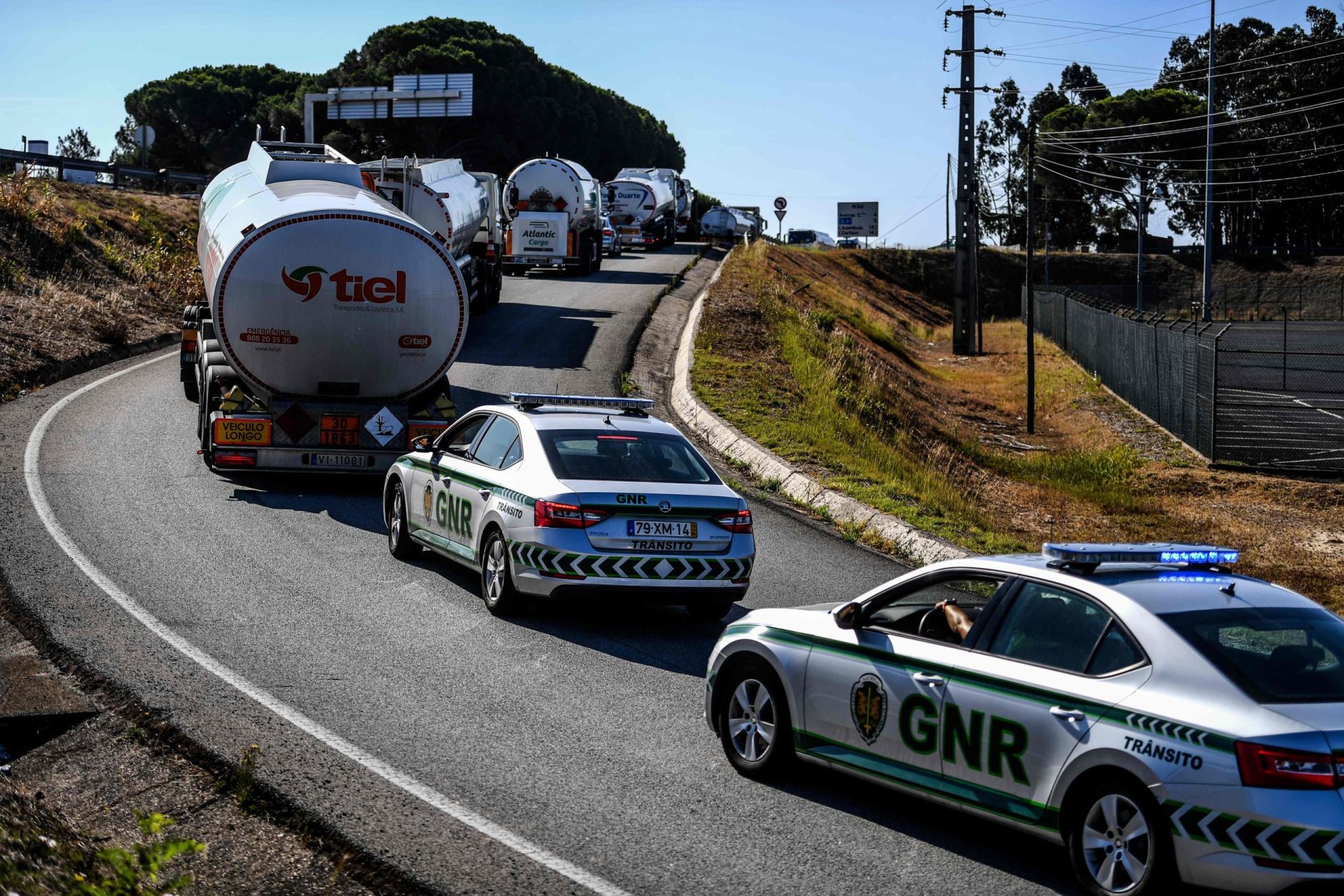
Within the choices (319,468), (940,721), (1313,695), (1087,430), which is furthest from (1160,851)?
(1087,430)

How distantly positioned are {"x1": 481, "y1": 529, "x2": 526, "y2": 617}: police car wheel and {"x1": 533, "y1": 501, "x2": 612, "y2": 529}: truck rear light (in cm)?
56

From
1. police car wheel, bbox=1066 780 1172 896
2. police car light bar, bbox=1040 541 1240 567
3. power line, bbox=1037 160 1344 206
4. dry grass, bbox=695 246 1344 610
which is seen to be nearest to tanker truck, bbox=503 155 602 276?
dry grass, bbox=695 246 1344 610

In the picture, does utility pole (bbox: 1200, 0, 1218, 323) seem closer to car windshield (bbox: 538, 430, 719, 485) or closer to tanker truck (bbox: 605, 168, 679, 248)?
tanker truck (bbox: 605, 168, 679, 248)

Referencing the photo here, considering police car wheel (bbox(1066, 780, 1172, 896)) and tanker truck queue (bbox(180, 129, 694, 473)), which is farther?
tanker truck queue (bbox(180, 129, 694, 473))

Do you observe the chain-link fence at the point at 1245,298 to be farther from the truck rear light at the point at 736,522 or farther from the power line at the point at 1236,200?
the truck rear light at the point at 736,522

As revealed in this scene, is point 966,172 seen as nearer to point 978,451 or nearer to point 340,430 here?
point 978,451

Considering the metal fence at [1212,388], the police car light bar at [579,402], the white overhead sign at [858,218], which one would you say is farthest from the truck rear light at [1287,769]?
the white overhead sign at [858,218]

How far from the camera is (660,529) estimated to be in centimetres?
1074

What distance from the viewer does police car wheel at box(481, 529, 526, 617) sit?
36.2 feet

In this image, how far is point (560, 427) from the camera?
11.6 metres

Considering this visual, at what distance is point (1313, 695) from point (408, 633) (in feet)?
21.7

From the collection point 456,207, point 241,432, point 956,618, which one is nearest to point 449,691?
point 956,618

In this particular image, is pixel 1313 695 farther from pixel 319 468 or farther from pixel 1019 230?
pixel 1019 230

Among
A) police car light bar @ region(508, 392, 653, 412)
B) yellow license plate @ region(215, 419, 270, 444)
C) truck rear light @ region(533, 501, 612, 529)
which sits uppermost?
police car light bar @ region(508, 392, 653, 412)
